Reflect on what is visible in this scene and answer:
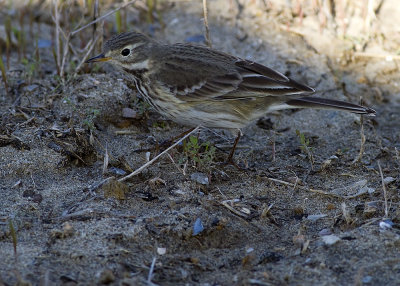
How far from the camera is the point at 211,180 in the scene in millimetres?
4516

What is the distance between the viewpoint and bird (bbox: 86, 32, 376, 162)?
471 centimetres

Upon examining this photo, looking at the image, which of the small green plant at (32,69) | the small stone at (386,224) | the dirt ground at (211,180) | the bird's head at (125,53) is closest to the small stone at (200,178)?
the dirt ground at (211,180)

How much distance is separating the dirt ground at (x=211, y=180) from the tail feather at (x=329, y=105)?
43 cm

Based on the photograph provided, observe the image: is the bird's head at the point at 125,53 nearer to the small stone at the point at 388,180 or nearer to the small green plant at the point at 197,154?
the small green plant at the point at 197,154

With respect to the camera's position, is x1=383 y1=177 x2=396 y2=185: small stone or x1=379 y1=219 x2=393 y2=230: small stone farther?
x1=383 y1=177 x2=396 y2=185: small stone

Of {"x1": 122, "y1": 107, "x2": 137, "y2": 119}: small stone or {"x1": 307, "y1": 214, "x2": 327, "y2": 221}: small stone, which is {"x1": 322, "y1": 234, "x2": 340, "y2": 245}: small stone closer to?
{"x1": 307, "y1": 214, "x2": 327, "y2": 221}: small stone

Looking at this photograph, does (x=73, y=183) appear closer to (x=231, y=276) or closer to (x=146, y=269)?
(x=146, y=269)

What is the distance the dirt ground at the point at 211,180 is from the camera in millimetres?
3432

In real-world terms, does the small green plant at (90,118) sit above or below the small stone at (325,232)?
above

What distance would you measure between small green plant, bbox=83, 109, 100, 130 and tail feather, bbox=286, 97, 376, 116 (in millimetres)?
1579

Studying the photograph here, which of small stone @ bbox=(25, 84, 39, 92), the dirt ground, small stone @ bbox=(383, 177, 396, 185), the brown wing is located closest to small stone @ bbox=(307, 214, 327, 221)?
the dirt ground

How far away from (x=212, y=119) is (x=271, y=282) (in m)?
1.77

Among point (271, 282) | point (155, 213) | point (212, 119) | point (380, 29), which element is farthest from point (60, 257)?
point (380, 29)

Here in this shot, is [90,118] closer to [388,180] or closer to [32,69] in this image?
[32,69]
